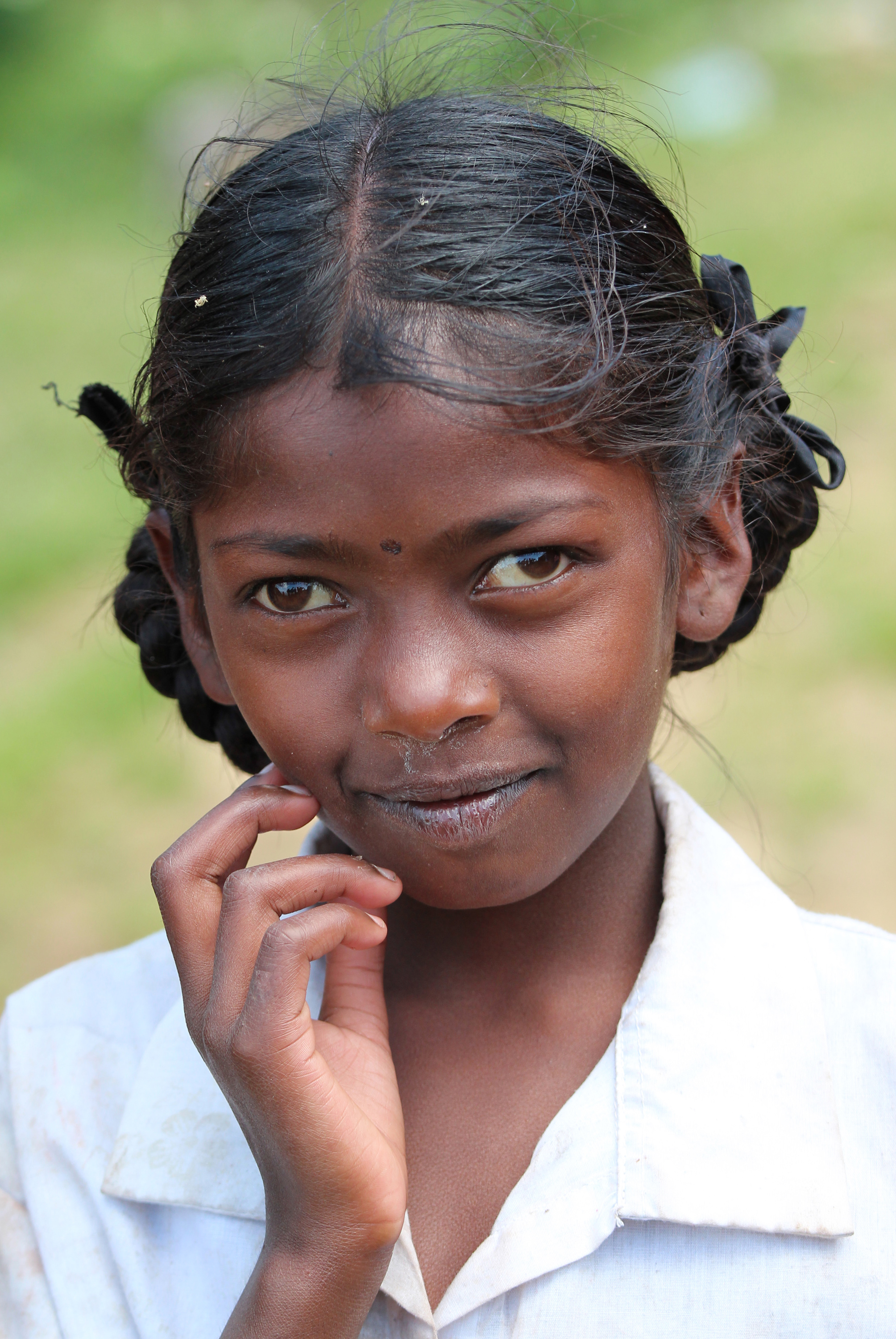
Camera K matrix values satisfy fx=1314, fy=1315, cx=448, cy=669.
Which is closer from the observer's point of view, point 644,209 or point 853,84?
point 644,209

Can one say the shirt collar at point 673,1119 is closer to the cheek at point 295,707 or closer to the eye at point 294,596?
the cheek at point 295,707

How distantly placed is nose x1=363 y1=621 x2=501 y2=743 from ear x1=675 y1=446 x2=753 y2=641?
410mm

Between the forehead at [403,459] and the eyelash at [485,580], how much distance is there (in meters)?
0.06

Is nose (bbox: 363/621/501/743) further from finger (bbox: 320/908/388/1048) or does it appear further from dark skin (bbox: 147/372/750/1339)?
finger (bbox: 320/908/388/1048)

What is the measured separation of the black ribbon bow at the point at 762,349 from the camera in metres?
1.83

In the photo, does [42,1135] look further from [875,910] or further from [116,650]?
[116,650]

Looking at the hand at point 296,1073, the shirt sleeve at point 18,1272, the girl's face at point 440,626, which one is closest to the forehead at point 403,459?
the girl's face at point 440,626

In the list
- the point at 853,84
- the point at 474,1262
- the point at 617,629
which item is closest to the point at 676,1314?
the point at 474,1262

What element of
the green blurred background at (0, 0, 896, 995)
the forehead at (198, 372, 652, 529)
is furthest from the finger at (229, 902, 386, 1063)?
the green blurred background at (0, 0, 896, 995)

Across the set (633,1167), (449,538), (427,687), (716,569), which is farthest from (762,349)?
(633,1167)

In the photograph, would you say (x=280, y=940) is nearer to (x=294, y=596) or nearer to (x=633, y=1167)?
(x=294, y=596)

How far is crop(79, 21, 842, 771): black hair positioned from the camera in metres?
1.46

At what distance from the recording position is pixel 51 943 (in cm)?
387

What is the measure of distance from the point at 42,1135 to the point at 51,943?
6.99ft
